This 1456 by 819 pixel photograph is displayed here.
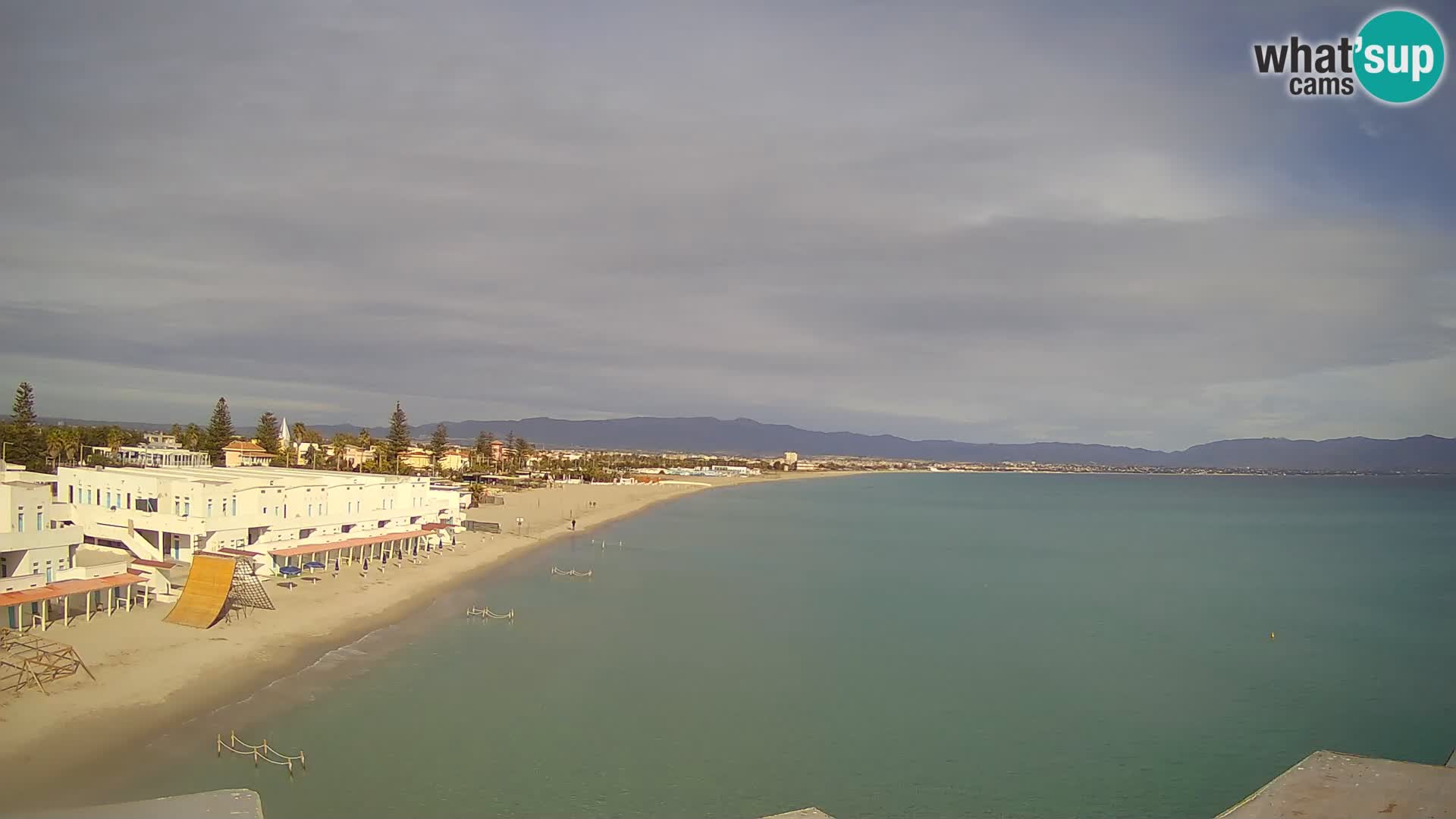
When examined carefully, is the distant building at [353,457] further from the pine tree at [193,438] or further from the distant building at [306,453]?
the pine tree at [193,438]

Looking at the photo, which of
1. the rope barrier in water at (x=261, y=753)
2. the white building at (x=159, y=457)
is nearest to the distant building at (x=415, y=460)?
the white building at (x=159, y=457)

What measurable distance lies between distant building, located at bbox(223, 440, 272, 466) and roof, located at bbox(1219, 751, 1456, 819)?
61989mm

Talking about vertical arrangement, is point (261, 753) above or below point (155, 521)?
below

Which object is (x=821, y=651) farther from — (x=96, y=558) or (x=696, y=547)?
(x=696, y=547)

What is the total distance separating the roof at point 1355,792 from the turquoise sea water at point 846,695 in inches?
81.5

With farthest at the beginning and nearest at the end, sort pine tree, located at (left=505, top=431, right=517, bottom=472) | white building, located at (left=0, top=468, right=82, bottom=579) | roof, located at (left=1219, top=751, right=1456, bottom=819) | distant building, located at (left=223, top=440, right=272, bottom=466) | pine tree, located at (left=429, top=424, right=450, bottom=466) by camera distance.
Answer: pine tree, located at (left=505, top=431, right=517, bottom=472)
pine tree, located at (left=429, top=424, right=450, bottom=466)
distant building, located at (left=223, top=440, right=272, bottom=466)
white building, located at (left=0, top=468, right=82, bottom=579)
roof, located at (left=1219, top=751, right=1456, bottom=819)

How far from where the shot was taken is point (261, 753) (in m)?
15.3

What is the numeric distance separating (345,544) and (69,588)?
38.3 feet

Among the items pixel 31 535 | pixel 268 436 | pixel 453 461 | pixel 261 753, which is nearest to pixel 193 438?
pixel 268 436

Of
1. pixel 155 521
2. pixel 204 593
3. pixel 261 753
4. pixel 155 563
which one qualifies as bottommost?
pixel 261 753

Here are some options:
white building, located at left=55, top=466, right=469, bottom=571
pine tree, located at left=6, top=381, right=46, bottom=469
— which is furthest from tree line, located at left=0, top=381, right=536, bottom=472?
white building, located at left=55, top=466, right=469, bottom=571

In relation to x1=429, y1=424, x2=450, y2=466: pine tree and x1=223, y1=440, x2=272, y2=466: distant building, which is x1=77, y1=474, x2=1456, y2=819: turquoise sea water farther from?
x1=429, y1=424, x2=450, y2=466: pine tree

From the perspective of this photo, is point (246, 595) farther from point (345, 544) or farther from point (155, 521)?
point (345, 544)

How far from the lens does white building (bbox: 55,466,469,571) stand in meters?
26.7
